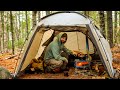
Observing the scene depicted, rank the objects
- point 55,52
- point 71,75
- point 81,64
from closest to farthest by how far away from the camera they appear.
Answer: point 71,75
point 55,52
point 81,64

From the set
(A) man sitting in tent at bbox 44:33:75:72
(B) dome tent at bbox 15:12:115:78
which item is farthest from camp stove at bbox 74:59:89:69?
(B) dome tent at bbox 15:12:115:78

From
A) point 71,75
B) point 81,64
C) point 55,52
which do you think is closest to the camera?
point 71,75

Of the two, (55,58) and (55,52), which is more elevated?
(55,52)

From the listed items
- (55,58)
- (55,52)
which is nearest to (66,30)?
(55,52)

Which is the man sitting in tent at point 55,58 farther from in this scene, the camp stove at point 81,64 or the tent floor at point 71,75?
the camp stove at point 81,64

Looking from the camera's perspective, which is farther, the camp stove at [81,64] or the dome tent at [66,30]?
the camp stove at [81,64]

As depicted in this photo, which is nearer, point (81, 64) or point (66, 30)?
point (66, 30)

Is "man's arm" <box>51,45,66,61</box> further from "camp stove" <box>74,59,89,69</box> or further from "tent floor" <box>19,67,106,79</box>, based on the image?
"camp stove" <box>74,59,89,69</box>

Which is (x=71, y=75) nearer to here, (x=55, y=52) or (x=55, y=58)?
(x=55, y=58)

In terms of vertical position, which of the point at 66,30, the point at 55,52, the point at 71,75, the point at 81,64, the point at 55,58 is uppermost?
the point at 66,30

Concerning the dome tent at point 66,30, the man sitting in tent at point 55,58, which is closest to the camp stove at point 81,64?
the man sitting in tent at point 55,58
